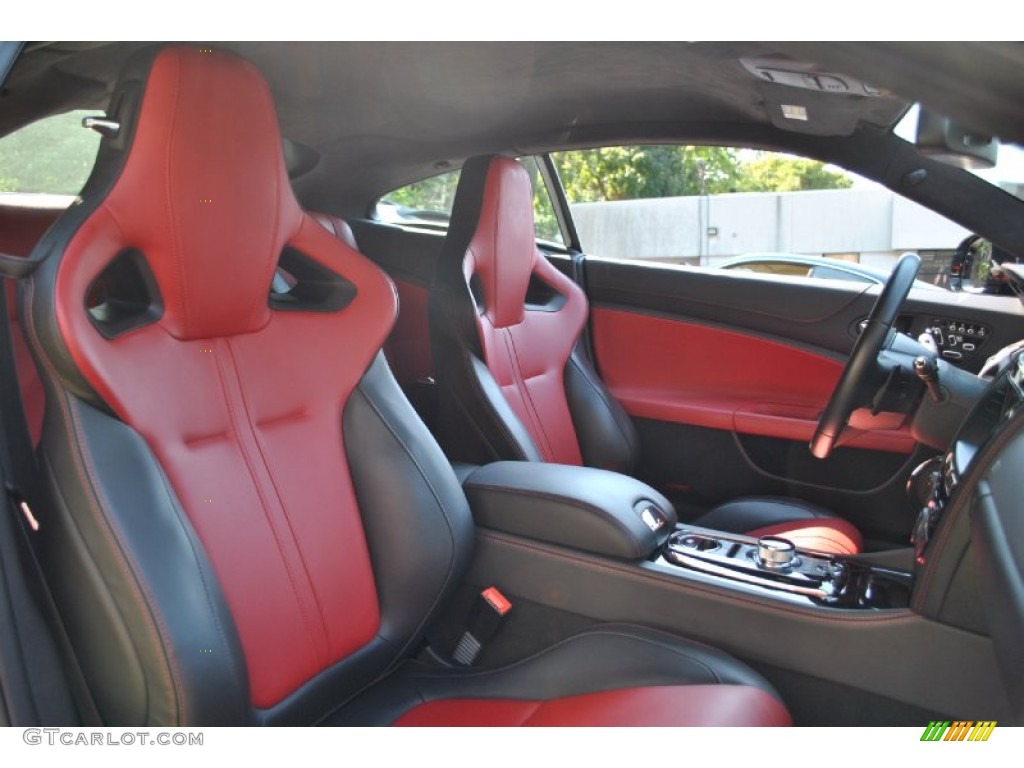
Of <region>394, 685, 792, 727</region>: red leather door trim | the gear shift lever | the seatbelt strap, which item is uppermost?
the gear shift lever

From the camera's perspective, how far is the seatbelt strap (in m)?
1.08

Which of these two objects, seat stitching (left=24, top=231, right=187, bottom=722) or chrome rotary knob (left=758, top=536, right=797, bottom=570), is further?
chrome rotary knob (left=758, top=536, right=797, bottom=570)

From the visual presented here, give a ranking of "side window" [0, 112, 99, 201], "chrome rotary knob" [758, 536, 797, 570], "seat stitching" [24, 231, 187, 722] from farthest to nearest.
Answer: "side window" [0, 112, 99, 201] → "chrome rotary knob" [758, 536, 797, 570] → "seat stitching" [24, 231, 187, 722]

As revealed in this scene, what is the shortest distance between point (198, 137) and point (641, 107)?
4.18 feet

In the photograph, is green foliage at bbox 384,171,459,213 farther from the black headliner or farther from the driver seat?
the driver seat

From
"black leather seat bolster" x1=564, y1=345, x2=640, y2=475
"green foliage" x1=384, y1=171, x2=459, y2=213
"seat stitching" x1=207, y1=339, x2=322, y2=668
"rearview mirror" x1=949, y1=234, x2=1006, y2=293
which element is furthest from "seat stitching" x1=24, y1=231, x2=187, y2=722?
"green foliage" x1=384, y1=171, x2=459, y2=213

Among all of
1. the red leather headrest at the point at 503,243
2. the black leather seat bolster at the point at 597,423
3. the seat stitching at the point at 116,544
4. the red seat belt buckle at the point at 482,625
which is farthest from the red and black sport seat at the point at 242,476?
the black leather seat bolster at the point at 597,423

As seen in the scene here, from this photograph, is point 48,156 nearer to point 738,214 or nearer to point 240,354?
point 240,354

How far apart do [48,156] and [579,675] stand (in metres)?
1.49

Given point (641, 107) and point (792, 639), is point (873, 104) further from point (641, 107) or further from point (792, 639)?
point (792, 639)

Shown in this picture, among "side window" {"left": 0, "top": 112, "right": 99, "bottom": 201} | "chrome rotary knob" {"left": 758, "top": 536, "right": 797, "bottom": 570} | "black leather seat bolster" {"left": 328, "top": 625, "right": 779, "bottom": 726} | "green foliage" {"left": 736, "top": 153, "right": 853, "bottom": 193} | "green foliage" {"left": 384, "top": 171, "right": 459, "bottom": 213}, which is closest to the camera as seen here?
"black leather seat bolster" {"left": 328, "top": 625, "right": 779, "bottom": 726}

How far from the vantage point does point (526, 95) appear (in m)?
2.09

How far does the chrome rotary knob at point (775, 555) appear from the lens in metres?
1.50

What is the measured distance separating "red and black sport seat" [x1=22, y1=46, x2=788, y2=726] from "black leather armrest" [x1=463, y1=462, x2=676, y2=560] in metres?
0.13
